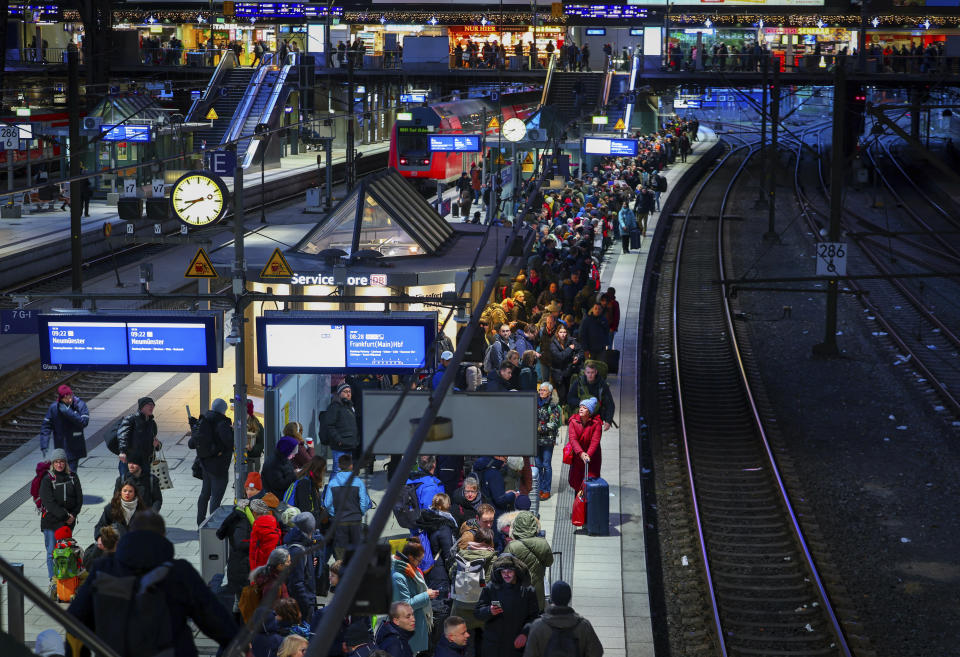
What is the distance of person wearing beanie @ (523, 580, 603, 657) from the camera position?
357 inches

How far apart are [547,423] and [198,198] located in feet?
22.2

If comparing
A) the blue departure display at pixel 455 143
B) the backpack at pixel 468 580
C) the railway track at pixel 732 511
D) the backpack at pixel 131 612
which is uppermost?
the backpack at pixel 131 612

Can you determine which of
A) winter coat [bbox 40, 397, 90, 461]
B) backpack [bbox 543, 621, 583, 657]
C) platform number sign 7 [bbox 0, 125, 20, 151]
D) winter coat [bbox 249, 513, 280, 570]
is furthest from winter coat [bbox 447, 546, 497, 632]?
platform number sign 7 [bbox 0, 125, 20, 151]

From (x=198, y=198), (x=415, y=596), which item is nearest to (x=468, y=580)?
(x=415, y=596)

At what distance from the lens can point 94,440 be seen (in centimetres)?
1889

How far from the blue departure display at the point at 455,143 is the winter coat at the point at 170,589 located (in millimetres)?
34415

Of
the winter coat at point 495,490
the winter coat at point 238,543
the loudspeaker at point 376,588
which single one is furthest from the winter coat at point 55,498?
the loudspeaker at point 376,588

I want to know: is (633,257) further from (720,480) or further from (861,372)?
(720,480)

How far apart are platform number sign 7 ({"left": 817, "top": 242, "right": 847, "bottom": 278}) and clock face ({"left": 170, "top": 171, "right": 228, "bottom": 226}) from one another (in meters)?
10.9

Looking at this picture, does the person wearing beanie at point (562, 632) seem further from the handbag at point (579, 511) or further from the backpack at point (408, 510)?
the handbag at point (579, 511)

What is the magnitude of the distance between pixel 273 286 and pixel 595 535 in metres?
5.86

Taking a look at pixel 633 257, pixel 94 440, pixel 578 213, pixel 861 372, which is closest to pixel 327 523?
pixel 94 440

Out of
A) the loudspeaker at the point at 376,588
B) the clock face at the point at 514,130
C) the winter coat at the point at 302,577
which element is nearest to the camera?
the loudspeaker at the point at 376,588

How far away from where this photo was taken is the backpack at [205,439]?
1433 cm
